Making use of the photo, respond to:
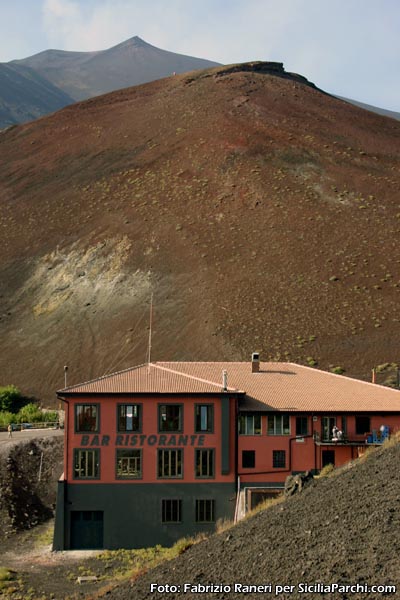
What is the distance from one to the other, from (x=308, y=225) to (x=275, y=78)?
4853 cm

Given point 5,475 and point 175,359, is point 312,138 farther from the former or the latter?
point 5,475

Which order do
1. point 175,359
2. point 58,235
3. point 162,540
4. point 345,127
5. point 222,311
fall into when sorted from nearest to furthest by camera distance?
point 162,540 → point 175,359 → point 222,311 → point 58,235 → point 345,127

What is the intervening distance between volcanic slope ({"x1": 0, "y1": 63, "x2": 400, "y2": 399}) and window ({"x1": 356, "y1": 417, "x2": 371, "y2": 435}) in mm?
23547

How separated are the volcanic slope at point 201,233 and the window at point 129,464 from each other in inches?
1128

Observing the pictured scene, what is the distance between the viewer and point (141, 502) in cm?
3678

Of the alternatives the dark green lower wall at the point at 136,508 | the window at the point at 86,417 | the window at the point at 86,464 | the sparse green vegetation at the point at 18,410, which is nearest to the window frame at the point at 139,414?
the window at the point at 86,417

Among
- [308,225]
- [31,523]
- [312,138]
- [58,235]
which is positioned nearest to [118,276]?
[58,235]

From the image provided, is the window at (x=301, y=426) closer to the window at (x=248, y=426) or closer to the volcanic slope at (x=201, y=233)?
the window at (x=248, y=426)

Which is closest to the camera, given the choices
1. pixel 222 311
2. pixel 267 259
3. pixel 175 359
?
pixel 175 359

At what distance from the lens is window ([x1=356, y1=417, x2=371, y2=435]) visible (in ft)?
127

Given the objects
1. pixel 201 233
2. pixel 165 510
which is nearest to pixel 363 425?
pixel 165 510

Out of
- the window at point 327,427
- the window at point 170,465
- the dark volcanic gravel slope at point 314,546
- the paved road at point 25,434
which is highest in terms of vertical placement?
the window at point 327,427

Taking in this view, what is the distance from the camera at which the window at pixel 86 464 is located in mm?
37062

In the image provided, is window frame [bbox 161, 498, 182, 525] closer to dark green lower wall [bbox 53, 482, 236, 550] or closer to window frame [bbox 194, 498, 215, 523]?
dark green lower wall [bbox 53, 482, 236, 550]
